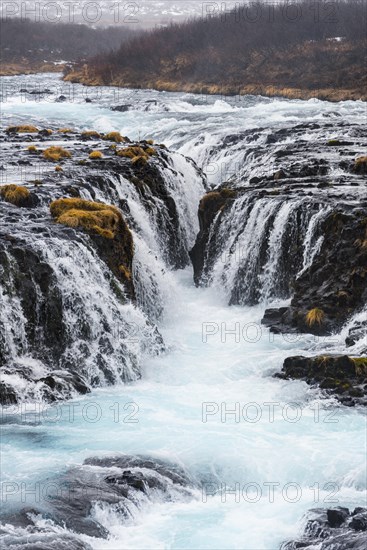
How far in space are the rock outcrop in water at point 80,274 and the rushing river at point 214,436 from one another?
80 cm

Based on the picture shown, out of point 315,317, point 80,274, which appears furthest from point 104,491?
point 315,317

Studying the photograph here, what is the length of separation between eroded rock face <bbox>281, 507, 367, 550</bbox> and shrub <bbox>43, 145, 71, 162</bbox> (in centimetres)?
2320

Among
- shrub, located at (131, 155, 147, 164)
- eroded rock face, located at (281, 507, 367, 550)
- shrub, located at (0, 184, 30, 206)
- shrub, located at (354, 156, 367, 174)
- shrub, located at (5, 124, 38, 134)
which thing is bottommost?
eroded rock face, located at (281, 507, 367, 550)

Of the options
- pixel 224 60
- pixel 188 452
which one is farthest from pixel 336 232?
pixel 224 60

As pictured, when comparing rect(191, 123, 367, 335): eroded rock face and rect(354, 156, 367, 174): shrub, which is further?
rect(354, 156, 367, 174): shrub

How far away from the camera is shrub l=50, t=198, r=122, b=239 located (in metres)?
23.1

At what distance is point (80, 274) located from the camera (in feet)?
69.8

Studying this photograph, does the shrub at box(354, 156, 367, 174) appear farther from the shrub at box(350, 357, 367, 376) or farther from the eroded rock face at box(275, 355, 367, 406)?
the shrub at box(350, 357, 367, 376)

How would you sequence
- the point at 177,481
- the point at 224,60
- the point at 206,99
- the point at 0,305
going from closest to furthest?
1. the point at 177,481
2. the point at 0,305
3. the point at 206,99
4. the point at 224,60

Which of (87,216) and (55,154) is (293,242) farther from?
(55,154)

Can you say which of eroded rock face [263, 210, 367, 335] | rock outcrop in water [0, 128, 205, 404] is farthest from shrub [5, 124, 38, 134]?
eroded rock face [263, 210, 367, 335]

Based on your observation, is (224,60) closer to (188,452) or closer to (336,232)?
(336,232)

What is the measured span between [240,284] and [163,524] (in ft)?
47.0

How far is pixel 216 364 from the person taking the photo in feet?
70.8
